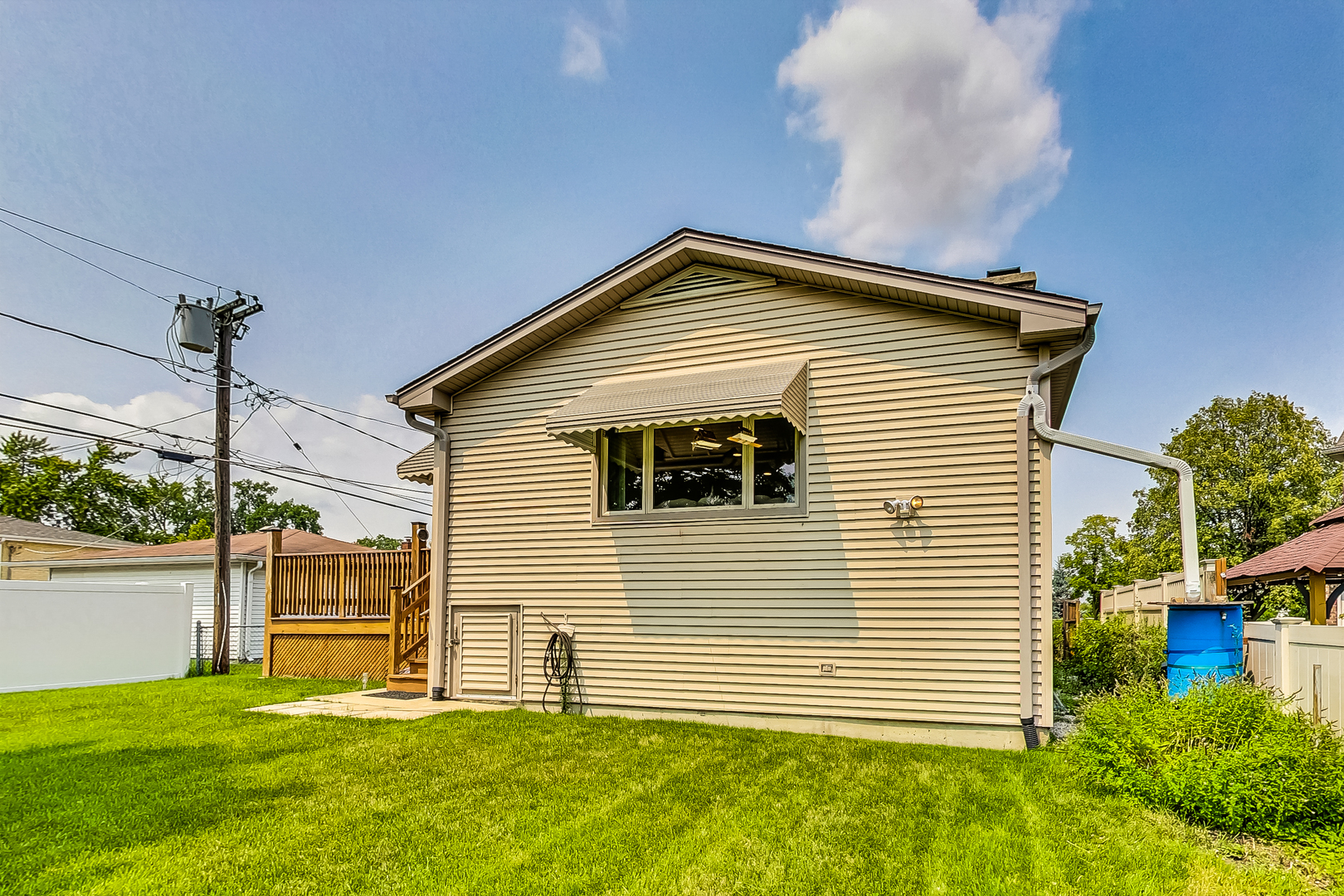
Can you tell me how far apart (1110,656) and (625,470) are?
838 cm

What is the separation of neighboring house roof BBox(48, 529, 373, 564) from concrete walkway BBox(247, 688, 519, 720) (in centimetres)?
974

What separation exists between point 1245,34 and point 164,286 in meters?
19.9

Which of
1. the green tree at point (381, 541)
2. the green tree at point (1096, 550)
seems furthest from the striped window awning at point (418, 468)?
the green tree at point (381, 541)

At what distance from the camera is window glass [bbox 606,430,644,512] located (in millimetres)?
8617

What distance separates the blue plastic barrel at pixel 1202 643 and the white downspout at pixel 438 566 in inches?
304

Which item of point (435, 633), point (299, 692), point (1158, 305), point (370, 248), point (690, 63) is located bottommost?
point (299, 692)

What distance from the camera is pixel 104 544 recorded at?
89.6ft

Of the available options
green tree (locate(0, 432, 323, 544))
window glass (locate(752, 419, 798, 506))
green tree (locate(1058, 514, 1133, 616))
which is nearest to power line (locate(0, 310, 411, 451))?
window glass (locate(752, 419, 798, 506))

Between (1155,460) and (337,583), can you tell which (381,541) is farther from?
(1155,460)

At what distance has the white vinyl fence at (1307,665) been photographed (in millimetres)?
5203

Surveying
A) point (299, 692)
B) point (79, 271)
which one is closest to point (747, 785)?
point (299, 692)

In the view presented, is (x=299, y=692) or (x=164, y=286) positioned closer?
(x=299, y=692)

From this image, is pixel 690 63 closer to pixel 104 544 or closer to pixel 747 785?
pixel 747 785

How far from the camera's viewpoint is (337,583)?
13.1 m
